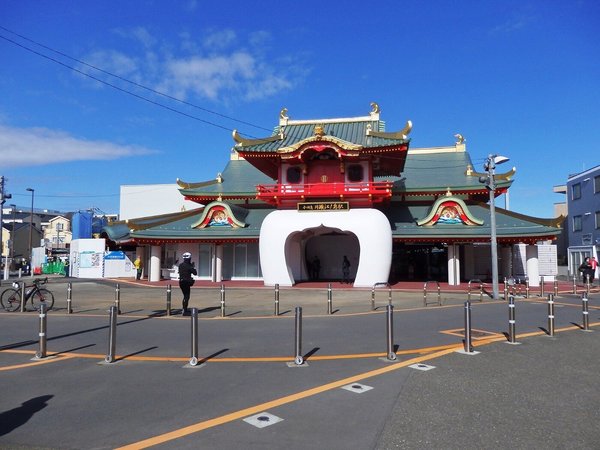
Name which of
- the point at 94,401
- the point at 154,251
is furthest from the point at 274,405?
the point at 154,251

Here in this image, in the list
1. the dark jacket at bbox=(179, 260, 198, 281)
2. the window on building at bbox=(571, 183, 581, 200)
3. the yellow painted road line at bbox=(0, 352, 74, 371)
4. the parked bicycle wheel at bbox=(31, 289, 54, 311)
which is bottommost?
the yellow painted road line at bbox=(0, 352, 74, 371)

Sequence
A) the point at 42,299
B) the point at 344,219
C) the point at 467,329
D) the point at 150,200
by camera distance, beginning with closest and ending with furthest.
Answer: the point at 467,329
the point at 42,299
the point at 344,219
the point at 150,200

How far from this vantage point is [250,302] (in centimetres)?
1584

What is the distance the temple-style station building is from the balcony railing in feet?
0.19

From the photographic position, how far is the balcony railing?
22.3 m

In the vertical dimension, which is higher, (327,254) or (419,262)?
(327,254)

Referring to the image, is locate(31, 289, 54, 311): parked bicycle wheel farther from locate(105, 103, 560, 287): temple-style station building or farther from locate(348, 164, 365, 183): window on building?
locate(348, 164, 365, 183): window on building

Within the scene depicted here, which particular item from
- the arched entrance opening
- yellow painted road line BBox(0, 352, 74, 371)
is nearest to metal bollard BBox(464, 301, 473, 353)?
yellow painted road line BBox(0, 352, 74, 371)

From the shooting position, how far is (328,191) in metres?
22.9

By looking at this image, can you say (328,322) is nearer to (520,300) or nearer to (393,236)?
(520,300)

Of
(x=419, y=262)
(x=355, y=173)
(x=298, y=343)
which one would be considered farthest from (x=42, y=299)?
(x=419, y=262)

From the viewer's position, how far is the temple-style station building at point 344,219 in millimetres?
22547

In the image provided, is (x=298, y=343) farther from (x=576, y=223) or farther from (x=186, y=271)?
(x=576, y=223)

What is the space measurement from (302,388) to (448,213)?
20.8 metres
